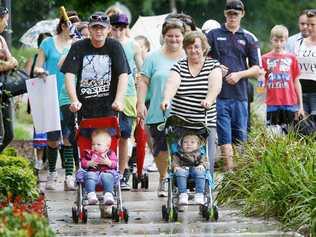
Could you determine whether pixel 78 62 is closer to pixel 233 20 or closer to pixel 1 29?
pixel 1 29

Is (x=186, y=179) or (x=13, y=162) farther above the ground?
(x=13, y=162)

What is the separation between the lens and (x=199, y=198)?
1215cm

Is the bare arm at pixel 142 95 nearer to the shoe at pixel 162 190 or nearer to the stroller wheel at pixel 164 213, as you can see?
the shoe at pixel 162 190

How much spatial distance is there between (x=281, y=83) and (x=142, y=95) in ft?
9.81

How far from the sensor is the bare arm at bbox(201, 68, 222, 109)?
41.9 feet

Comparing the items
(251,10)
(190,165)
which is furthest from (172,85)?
(251,10)

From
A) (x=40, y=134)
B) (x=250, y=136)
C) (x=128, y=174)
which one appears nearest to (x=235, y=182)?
(x=250, y=136)

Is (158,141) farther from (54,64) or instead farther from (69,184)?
(54,64)

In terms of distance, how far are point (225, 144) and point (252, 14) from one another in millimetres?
37005

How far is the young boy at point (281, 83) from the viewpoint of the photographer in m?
16.6

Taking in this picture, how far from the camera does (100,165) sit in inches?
485

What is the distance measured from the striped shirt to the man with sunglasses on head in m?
1.90

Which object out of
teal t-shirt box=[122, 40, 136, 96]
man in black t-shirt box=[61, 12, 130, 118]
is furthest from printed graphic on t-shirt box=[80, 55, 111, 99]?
teal t-shirt box=[122, 40, 136, 96]

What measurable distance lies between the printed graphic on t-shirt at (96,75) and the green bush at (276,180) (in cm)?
160
